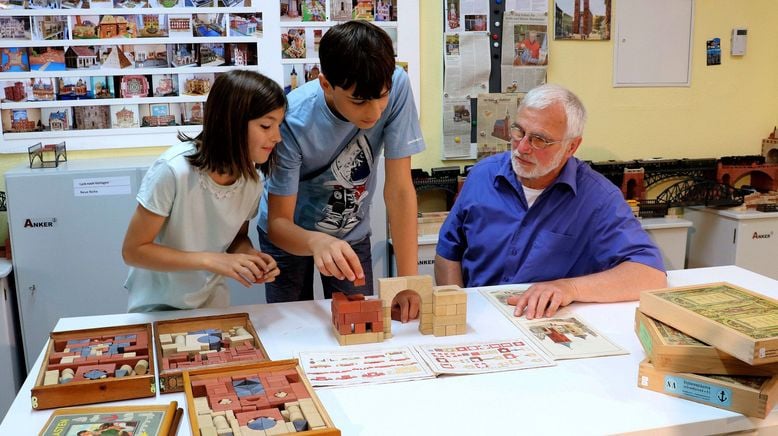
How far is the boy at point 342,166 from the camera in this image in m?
1.50

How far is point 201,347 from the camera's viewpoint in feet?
4.54

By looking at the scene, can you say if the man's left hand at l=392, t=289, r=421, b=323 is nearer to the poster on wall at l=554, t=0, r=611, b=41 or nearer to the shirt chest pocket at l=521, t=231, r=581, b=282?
the shirt chest pocket at l=521, t=231, r=581, b=282

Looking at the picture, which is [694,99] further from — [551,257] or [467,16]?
[551,257]

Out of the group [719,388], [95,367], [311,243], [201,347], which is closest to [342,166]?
[311,243]

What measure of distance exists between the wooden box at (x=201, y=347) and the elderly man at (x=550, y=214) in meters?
0.84

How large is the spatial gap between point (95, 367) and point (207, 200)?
0.54 metres

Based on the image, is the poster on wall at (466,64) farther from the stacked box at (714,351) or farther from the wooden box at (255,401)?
the wooden box at (255,401)

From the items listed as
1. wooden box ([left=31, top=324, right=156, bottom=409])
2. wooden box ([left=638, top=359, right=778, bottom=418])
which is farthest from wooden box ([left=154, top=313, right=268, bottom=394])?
wooden box ([left=638, top=359, right=778, bottom=418])

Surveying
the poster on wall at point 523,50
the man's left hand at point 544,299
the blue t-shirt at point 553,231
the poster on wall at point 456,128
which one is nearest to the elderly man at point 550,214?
the blue t-shirt at point 553,231

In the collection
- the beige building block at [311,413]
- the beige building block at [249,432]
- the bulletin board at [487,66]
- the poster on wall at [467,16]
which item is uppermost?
the poster on wall at [467,16]

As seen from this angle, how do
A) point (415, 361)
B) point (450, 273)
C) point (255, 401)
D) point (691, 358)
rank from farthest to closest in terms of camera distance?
point (450, 273)
point (415, 361)
point (691, 358)
point (255, 401)

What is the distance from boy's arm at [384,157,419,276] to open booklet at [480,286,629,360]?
0.32m

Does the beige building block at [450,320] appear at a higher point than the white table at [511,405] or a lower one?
higher

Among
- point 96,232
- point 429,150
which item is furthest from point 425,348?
point 429,150
